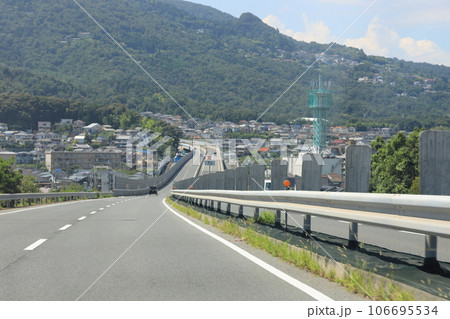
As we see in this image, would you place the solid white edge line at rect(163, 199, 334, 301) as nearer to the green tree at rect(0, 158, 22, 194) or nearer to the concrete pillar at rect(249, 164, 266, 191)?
the concrete pillar at rect(249, 164, 266, 191)

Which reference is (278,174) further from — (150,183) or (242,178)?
(150,183)

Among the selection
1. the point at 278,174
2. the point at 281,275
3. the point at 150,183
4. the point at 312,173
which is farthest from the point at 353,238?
the point at 150,183

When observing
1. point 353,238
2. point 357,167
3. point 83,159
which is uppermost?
point 357,167

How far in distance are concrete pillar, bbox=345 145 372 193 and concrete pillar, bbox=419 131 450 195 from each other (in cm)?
190

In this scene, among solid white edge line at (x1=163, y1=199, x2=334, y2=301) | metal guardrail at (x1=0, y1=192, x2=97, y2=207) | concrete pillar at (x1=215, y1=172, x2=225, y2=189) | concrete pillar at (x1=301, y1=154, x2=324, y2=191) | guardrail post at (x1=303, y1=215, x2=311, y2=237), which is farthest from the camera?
metal guardrail at (x1=0, y1=192, x2=97, y2=207)

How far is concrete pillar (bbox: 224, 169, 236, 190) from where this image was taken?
2218cm

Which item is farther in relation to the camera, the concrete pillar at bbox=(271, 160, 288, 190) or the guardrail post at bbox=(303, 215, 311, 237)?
the concrete pillar at bbox=(271, 160, 288, 190)

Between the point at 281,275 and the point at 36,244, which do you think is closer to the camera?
the point at 281,275

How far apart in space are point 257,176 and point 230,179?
5.42 meters

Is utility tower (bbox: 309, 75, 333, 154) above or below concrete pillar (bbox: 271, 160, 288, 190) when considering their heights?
above

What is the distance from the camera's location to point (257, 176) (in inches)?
685

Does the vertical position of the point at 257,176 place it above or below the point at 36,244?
above

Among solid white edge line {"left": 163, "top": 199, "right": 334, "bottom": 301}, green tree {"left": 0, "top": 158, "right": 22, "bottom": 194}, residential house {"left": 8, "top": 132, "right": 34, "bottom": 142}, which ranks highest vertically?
solid white edge line {"left": 163, "top": 199, "right": 334, "bottom": 301}

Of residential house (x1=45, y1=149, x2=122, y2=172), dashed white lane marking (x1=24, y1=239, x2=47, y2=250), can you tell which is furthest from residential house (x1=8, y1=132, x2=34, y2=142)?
dashed white lane marking (x1=24, y1=239, x2=47, y2=250)
